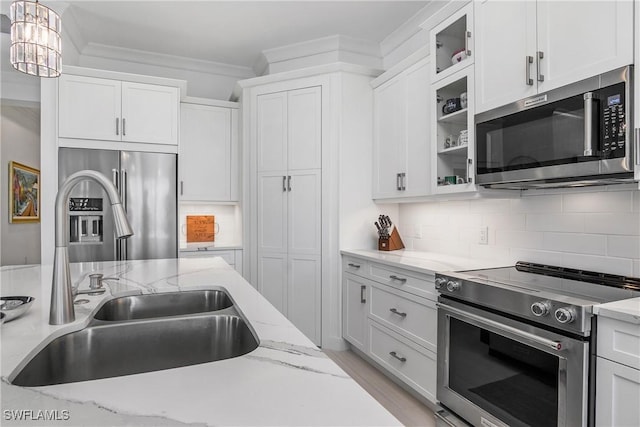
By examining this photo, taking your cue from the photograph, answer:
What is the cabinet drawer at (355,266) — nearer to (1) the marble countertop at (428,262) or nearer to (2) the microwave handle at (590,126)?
(1) the marble countertop at (428,262)

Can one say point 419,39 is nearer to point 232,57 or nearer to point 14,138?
point 232,57

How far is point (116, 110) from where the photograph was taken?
132 inches

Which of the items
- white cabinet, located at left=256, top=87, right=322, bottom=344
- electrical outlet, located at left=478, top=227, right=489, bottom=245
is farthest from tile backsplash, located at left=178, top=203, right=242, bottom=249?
electrical outlet, located at left=478, top=227, right=489, bottom=245

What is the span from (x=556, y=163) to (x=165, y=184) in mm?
3057

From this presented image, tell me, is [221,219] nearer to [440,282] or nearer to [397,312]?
[397,312]

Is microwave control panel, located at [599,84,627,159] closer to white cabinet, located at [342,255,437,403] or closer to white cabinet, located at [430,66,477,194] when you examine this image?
white cabinet, located at [430,66,477,194]

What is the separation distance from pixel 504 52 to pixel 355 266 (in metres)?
1.85

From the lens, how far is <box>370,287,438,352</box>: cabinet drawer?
2225mm

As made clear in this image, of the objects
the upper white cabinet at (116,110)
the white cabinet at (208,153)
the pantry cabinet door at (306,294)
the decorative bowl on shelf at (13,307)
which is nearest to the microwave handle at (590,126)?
the decorative bowl on shelf at (13,307)

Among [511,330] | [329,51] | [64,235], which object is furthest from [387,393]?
[329,51]

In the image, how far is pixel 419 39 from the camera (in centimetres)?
327

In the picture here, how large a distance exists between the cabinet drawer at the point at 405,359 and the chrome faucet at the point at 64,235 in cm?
187

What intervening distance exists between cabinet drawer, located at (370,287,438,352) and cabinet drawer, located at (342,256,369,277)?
0.20 m

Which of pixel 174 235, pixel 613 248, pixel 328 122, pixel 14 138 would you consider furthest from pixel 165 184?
pixel 613 248
